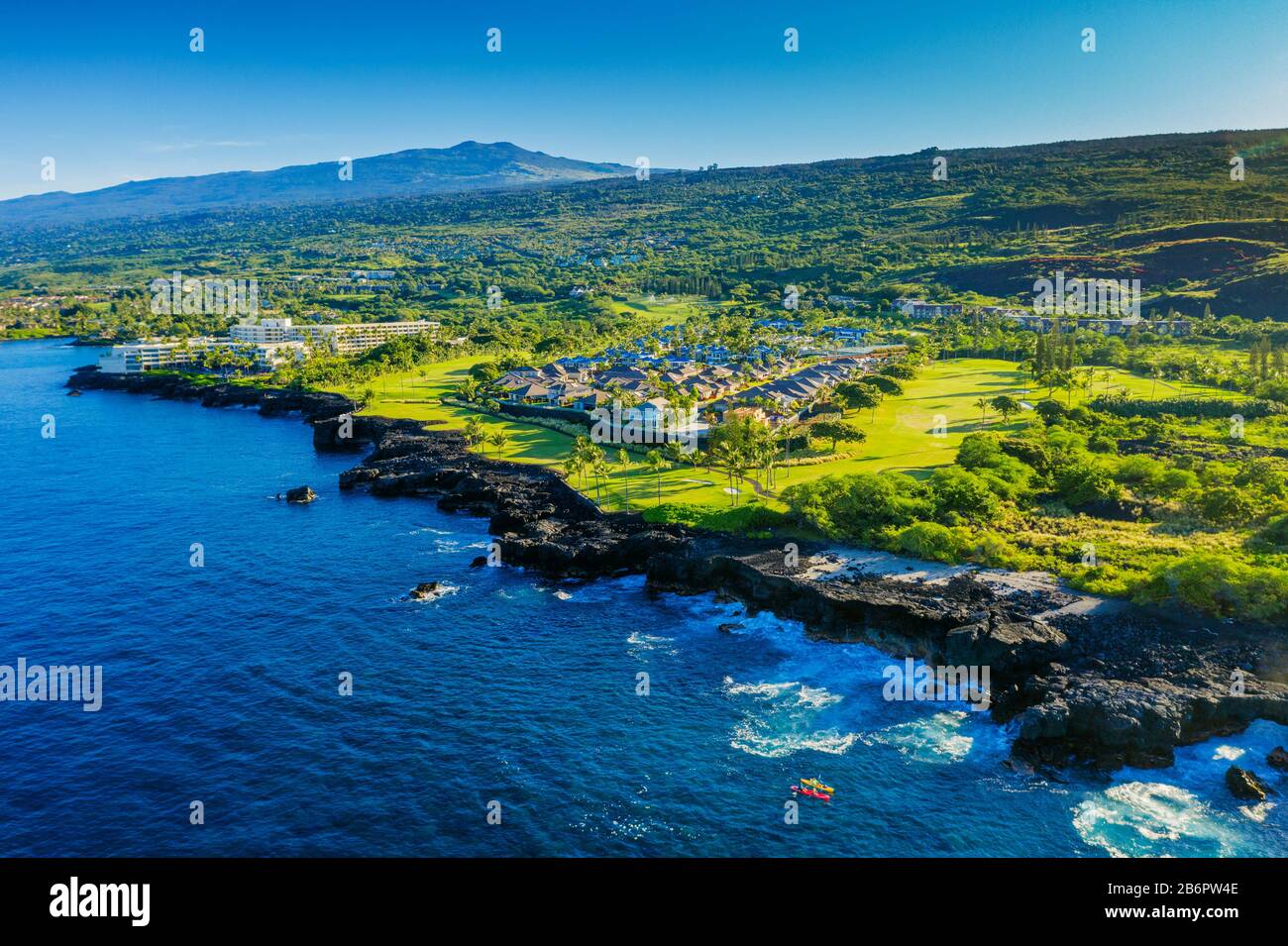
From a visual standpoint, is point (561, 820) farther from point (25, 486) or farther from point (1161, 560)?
point (25, 486)

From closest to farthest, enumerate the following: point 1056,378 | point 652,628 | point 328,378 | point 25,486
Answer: point 652,628
point 25,486
point 1056,378
point 328,378

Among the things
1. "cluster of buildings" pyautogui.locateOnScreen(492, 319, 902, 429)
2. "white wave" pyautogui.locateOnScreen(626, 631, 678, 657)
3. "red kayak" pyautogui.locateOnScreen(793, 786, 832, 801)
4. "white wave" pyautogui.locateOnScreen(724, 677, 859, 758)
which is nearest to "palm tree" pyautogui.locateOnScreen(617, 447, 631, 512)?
"cluster of buildings" pyautogui.locateOnScreen(492, 319, 902, 429)

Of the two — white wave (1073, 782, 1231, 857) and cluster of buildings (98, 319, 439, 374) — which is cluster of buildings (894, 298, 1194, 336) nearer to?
cluster of buildings (98, 319, 439, 374)

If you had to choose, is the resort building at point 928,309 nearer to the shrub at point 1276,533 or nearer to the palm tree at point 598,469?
the palm tree at point 598,469

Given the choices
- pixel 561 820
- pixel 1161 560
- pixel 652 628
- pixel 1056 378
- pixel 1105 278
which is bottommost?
pixel 561 820

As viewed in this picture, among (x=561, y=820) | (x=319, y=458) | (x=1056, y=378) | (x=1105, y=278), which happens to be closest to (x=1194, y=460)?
(x=1056, y=378)

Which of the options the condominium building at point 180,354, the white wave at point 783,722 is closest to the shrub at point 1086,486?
the white wave at point 783,722
